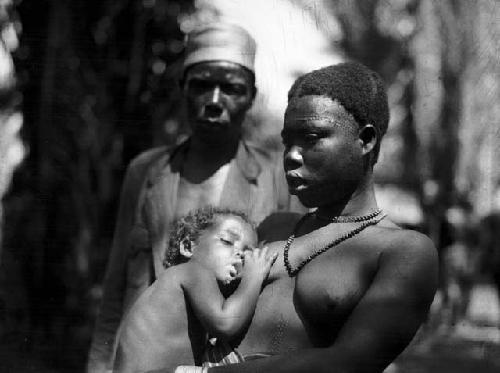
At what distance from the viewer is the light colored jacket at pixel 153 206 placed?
3578 mm

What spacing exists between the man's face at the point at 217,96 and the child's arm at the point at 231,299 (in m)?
1.26

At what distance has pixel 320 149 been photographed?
7.25ft

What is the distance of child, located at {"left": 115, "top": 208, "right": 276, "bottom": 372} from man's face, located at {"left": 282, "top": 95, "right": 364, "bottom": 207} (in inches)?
8.1

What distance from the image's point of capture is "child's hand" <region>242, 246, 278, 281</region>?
228 cm

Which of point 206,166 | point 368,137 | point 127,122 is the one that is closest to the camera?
point 368,137

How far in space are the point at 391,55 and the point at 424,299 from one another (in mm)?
1016

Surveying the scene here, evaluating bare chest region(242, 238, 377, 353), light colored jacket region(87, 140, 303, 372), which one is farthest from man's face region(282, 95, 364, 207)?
light colored jacket region(87, 140, 303, 372)

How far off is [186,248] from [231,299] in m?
0.36

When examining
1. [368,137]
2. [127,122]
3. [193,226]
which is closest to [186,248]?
[193,226]

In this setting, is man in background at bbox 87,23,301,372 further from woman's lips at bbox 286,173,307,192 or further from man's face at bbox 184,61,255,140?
woman's lips at bbox 286,173,307,192

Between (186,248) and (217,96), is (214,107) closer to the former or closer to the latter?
(217,96)

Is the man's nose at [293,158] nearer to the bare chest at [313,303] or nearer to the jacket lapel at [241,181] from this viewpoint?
the bare chest at [313,303]

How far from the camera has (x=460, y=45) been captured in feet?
9.21

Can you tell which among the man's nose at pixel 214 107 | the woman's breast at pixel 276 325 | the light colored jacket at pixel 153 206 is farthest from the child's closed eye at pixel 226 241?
the man's nose at pixel 214 107
